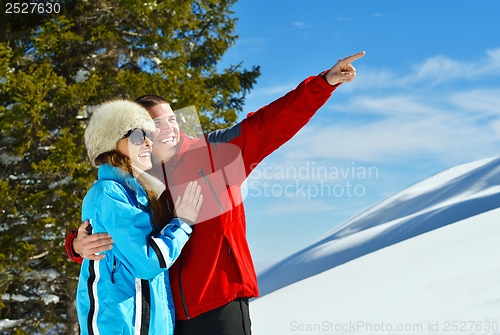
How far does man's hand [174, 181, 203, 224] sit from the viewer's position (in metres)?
1.94

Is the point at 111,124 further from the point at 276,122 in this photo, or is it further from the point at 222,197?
the point at 276,122

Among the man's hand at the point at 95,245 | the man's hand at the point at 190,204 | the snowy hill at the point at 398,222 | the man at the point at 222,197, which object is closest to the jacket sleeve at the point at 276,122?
the man at the point at 222,197

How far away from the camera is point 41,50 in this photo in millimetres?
9016

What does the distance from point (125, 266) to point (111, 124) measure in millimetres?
571

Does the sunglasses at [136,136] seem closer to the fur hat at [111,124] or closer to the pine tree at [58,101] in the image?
the fur hat at [111,124]

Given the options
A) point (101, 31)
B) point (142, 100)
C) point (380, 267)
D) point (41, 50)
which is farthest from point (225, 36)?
point (142, 100)

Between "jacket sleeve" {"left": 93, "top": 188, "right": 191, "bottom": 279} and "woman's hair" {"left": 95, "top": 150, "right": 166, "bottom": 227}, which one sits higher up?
"woman's hair" {"left": 95, "top": 150, "right": 166, "bottom": 227}

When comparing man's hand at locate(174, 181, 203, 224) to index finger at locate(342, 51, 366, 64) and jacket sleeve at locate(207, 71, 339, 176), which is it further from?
index finger at locate(342, 51, 366, 64)

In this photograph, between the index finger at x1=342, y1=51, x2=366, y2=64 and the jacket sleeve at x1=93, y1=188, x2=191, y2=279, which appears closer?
the jacket sleeve at x1=93, y1=188, x2=191, y2=279

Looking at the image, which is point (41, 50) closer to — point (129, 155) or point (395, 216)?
point (129, 155)

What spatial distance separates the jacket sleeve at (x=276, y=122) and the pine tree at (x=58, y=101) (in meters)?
6.84

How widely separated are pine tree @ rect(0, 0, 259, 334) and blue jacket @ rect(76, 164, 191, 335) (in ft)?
22.6

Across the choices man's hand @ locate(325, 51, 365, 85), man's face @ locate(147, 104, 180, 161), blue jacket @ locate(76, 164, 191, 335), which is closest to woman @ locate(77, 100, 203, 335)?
blue jacket @ locate(76, 164, 191, 335)

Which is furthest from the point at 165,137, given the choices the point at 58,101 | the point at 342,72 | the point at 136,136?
the point at 58,101
